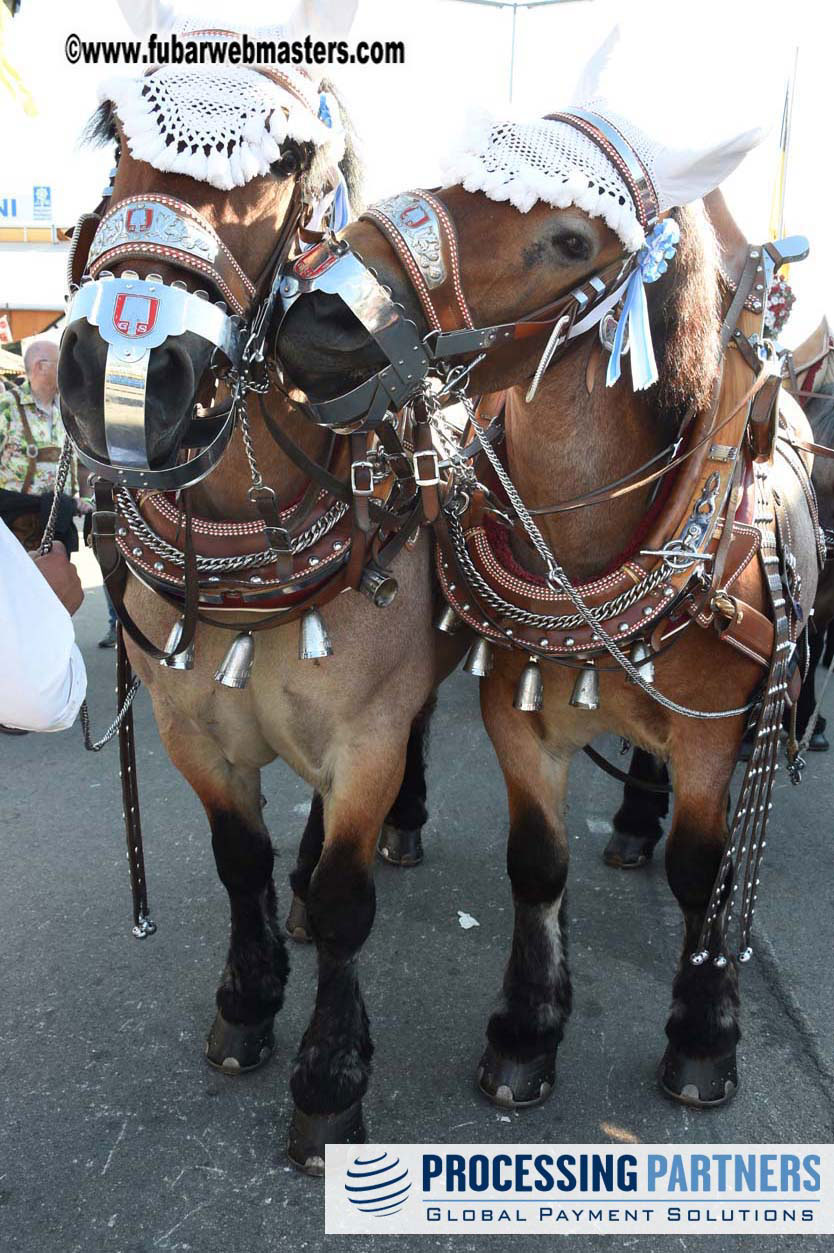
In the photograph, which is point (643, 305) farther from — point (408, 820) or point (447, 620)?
point (408, 820)

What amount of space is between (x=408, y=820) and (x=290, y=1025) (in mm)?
975

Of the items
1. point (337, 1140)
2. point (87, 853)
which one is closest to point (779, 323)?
point (337, 1140)

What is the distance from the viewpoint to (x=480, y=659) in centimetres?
222

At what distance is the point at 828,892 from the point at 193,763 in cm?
222

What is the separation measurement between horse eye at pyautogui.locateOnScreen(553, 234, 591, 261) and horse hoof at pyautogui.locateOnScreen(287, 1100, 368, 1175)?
5.80 feet

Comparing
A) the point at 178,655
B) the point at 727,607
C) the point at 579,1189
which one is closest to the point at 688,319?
→ the point at 727,607

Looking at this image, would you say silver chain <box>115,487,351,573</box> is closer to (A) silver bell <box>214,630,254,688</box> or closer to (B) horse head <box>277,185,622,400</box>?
(A) silver bell <box>214,630,254,688</box>

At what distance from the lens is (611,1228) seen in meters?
1.96

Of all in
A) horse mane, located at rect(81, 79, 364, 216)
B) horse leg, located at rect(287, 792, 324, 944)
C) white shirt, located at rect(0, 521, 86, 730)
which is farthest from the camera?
horse leg, located at rect(287, 792, 324, 944)

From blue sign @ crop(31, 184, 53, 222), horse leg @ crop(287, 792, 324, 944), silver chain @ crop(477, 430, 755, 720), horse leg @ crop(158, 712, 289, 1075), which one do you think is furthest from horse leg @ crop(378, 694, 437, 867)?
blue sign @ crop(31, 184, 53, 222)

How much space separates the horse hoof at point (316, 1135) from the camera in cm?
207

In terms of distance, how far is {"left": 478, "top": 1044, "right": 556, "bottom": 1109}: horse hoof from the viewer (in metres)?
2.26

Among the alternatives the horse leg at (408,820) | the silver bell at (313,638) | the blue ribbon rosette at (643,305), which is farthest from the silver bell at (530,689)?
the horse leg at (408,820)

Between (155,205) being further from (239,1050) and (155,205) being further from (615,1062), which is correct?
(615,1062)
